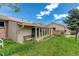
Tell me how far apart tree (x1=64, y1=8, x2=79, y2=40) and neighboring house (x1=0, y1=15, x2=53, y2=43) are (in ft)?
0.86

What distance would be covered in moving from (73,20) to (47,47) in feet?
1.59

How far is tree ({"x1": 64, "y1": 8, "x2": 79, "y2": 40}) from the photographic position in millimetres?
2816

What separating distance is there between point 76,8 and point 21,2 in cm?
70

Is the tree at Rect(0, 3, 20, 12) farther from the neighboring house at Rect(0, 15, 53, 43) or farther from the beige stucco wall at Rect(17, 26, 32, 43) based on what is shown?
the beige stucco wall at Rect(17, 26, 32, 43)

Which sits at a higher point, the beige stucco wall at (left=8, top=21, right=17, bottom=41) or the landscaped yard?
the beige stucco wall at (left=8, top=21, right=17, bottom=41)

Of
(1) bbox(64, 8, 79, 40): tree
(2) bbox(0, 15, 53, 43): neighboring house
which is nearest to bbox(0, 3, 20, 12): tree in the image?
(2) bbox(0, 15, 53, 43): neighboring house

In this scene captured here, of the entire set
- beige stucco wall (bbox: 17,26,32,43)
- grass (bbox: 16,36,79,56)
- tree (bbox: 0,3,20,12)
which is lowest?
grass (bbox: 16,36,79,56)

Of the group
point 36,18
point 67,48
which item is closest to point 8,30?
point 36,18

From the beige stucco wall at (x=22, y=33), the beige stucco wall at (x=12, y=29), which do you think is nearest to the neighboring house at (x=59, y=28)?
the beige stucco wall at (x=22, y=33)

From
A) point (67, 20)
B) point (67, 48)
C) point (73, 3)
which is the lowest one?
point (67, 48)

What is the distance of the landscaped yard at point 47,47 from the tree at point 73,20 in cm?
13

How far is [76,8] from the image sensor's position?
2807mm

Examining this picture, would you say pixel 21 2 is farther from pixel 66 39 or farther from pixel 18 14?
pixel 66 39

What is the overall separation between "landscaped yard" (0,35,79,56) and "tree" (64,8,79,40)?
0.13m
